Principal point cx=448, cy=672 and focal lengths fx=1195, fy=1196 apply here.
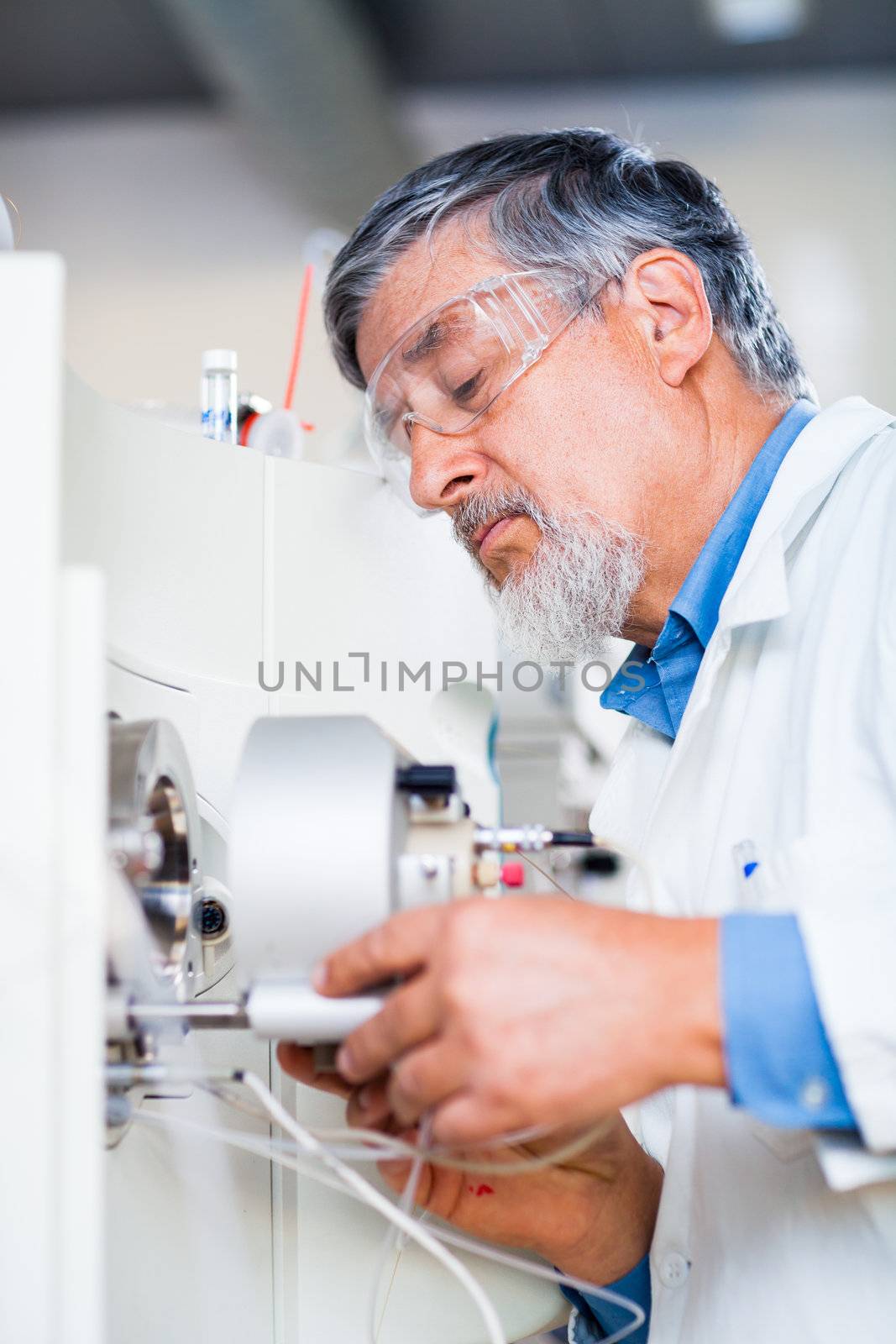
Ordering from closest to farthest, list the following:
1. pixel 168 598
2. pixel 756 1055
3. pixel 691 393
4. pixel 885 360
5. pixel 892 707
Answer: pixel 756 1055
pixel 892 707
pixel 168 598
pixel 691 393
pixel 885 360

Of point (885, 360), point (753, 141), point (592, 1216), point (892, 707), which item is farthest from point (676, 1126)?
point (753, 141)

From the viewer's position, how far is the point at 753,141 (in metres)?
3.51

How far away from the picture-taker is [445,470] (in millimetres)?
1177

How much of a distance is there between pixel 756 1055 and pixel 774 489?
0.58 meters

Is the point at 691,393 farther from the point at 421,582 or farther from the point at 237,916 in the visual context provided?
the point at 237,916

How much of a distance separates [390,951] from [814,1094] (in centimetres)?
24

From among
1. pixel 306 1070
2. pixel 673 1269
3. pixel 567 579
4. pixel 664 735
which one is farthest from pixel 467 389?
pixel 673 1269

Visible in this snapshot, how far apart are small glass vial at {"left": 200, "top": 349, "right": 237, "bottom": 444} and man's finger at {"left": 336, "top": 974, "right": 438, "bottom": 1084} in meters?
0.69

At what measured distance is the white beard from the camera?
45.7 inches

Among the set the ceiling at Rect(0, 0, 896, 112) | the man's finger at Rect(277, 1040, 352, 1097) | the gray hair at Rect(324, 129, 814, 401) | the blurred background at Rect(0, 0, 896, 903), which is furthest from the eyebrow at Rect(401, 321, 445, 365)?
the ceiling at Rect(0, 0, 896, 112)

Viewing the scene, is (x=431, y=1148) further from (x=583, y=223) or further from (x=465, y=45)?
(x=465, y=45)

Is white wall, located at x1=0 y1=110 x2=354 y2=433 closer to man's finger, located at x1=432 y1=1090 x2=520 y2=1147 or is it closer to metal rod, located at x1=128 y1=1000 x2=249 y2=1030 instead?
metal rod, located at x1=128 y1=1000 x2=249 y2=1030

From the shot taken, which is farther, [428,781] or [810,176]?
[810,176]

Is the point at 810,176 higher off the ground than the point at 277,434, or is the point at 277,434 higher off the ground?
the point at 810,176
